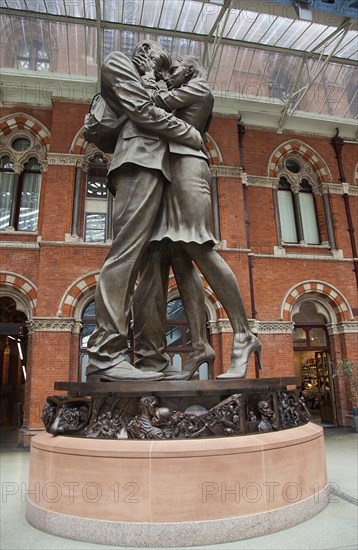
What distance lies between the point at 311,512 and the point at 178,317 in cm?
919

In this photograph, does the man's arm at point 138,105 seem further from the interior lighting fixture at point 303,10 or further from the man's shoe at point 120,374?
the interior lighting fixture at point 303,10

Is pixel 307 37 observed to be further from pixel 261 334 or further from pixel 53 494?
pixel 53 494

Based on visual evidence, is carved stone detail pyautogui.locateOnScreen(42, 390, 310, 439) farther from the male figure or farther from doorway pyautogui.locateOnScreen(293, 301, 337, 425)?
doorway pyautogui.locateOnScreen(293, 301, 337, 425)

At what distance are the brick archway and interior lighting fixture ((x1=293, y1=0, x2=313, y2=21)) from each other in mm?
7801

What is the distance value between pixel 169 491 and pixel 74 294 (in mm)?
8830

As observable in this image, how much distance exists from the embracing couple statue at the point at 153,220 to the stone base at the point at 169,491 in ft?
1.94

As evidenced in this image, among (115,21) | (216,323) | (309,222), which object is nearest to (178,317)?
(216,323)

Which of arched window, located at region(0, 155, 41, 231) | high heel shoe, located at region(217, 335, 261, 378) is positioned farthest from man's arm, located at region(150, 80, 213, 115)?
arched window, located at region(0, 155, 41, 231)

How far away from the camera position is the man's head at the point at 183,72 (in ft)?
11.7

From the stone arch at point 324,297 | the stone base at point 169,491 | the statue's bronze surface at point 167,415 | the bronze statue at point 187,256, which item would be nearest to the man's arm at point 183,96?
the bronze statue at point 187,256

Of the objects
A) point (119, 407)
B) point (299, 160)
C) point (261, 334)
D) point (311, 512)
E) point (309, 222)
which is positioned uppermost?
point (299, 160)

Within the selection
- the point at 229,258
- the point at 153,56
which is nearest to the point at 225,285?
the point at 153,56

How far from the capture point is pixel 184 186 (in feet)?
10.6

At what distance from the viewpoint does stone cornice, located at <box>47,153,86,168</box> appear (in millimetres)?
11477
